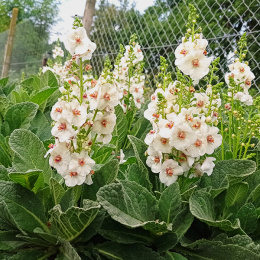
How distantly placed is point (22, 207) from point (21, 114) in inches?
27.4

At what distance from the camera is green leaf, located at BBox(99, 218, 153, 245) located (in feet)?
3.48

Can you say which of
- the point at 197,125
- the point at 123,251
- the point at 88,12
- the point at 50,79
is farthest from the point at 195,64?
the point at 88,12

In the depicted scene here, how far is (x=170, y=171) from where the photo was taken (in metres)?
1.11

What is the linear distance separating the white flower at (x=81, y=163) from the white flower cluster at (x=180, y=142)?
0.20 m

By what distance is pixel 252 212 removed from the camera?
1125 mm

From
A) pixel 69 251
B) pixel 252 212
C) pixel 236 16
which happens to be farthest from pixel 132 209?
pixel 236 16

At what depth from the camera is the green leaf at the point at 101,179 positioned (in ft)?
3.73

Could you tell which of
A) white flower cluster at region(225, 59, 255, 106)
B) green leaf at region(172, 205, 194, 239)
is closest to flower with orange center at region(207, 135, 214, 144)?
green leaf at region(172, 205, 194, 239)

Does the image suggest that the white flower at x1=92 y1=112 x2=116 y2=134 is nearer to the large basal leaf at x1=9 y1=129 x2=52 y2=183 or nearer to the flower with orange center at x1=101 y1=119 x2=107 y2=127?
the flower with orange center at x1=101 y1=119 x2=107 y2=127

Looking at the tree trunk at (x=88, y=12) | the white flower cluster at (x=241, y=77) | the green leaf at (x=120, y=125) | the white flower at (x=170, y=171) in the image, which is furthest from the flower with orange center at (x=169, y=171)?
the tree trunk at (x=88, y=12)

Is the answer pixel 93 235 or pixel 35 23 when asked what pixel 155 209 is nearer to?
pixel 93 235

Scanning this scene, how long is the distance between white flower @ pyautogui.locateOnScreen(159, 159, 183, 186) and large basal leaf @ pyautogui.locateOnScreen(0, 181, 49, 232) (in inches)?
15.7

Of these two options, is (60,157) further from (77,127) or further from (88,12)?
(88,12)

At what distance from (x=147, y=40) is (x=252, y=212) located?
3.25 m
